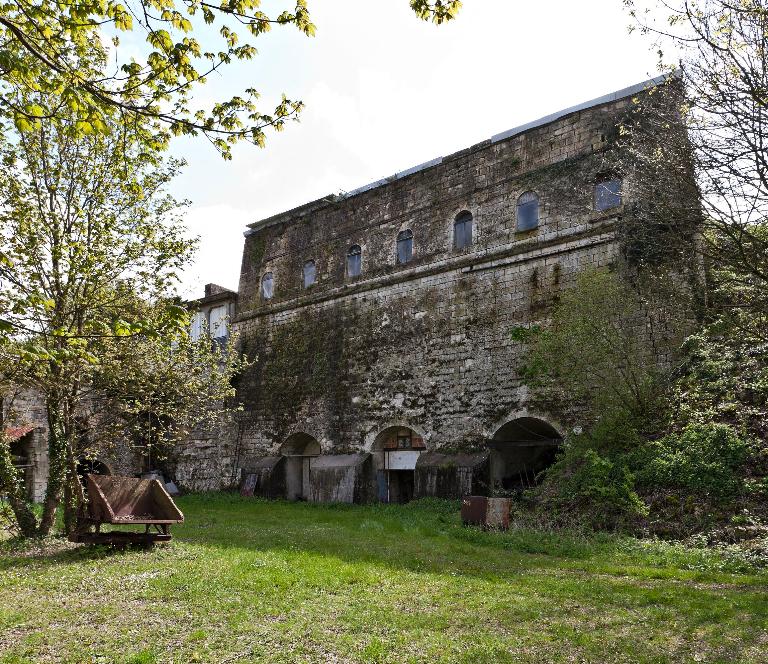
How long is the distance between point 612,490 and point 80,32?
8958mm

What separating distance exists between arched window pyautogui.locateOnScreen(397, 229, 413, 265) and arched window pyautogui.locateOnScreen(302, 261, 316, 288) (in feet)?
11.1

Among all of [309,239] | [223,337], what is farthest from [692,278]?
[223,337]

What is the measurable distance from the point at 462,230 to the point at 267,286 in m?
7.69

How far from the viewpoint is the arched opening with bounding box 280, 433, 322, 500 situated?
19.0 metres

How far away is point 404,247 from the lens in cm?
1773

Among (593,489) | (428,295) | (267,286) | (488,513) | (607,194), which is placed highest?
(607,194)

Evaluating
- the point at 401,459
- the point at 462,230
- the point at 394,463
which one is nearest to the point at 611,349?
the point at 462,230

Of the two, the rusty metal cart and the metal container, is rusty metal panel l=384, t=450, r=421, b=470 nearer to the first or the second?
the metal container

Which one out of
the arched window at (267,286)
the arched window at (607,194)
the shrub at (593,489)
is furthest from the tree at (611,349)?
the arched window at (267,286)

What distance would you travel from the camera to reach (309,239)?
20.3m

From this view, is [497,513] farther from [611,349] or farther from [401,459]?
[401,459]

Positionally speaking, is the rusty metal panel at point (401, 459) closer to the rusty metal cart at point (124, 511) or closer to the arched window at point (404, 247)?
the arched window at point (404, 247)

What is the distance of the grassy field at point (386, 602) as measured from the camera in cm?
473

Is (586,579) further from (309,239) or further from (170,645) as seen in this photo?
(309,239)
